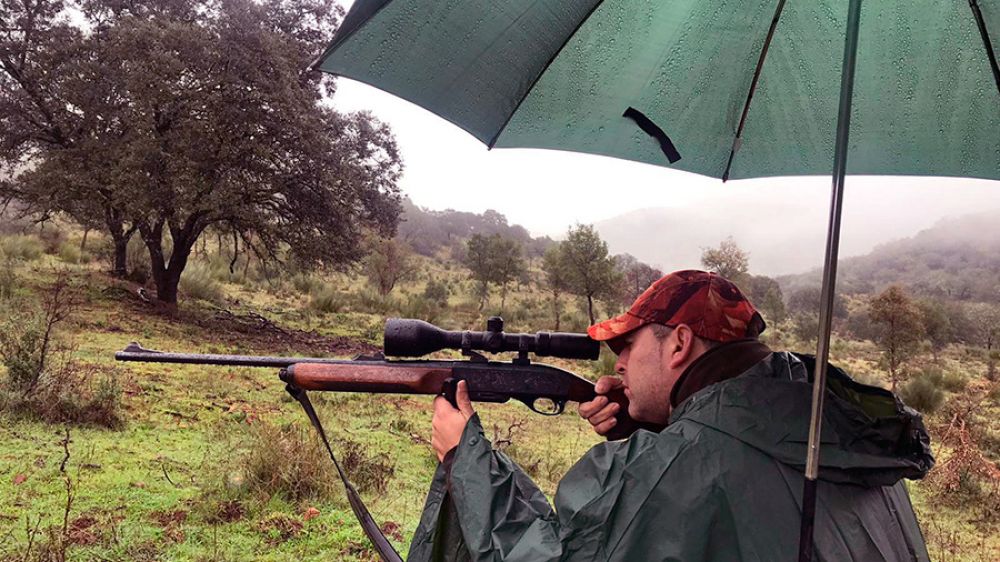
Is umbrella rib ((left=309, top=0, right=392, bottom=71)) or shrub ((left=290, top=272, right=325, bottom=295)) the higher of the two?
umbrella rib ((left=309, top=0, right=392, bottom=71))

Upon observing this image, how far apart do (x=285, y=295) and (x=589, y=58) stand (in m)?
21.2

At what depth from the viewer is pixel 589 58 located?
213 centimetres

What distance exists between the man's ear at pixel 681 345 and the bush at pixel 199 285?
60.2 feet

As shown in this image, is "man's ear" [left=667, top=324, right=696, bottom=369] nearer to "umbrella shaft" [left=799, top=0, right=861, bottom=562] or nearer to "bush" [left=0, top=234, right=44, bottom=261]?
"umbrella shaft" [left=799, top=0, right=861, bottom=562]

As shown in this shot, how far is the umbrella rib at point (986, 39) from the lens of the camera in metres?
1.73

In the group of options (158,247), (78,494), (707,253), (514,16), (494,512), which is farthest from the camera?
(707,253)

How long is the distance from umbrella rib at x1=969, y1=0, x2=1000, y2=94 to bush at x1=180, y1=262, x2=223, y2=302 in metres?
18.7

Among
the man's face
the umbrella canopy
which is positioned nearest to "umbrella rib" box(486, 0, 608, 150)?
the umbrella canopy

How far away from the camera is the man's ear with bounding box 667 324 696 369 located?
1.60 m

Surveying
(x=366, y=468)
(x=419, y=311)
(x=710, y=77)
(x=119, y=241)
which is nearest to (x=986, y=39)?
(x=710, y=77)

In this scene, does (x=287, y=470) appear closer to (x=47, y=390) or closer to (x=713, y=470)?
(x=47, y=390)

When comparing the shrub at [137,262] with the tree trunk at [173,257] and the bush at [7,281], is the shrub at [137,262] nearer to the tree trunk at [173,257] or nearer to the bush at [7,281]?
the tree trunk at [173,257]

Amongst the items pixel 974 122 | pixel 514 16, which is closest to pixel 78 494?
pixel 514 16

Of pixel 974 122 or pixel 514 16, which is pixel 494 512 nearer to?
pixel 514 16
